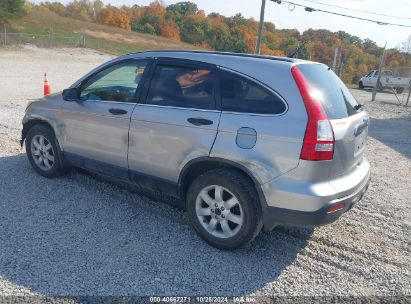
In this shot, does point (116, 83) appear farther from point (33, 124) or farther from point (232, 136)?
point (232, 136)

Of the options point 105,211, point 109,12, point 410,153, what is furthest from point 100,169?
point 109,12

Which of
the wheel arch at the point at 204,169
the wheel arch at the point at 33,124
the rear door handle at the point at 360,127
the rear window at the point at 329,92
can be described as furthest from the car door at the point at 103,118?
the rear door handle at the point at 360,127

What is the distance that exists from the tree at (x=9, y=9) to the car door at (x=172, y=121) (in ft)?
129

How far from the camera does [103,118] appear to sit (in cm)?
408

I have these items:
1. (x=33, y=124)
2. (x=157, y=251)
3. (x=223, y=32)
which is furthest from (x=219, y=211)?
(x=223, y=32)

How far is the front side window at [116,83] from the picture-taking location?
3998mm

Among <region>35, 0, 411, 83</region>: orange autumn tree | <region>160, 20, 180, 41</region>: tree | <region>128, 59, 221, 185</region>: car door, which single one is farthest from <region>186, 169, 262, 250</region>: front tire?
<region>160, 20, 180, 41</region>: tree

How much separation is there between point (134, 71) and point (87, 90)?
71 centimetres

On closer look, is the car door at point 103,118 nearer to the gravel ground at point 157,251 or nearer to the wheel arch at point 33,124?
the wheel arch at point 33,124

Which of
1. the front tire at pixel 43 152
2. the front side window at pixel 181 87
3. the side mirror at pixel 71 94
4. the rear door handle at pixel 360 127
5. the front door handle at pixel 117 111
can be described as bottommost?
the front tire at pixel 43 152

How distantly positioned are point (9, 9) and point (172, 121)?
134 feet

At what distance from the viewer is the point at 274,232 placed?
12.7 ft

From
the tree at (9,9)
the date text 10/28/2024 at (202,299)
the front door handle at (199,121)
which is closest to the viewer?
the date text 10/28/2024 at (202,299)

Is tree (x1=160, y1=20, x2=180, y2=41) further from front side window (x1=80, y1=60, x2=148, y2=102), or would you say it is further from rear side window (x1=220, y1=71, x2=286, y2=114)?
rear side window (x1=220, y1=71, x2=286, y2=114)
